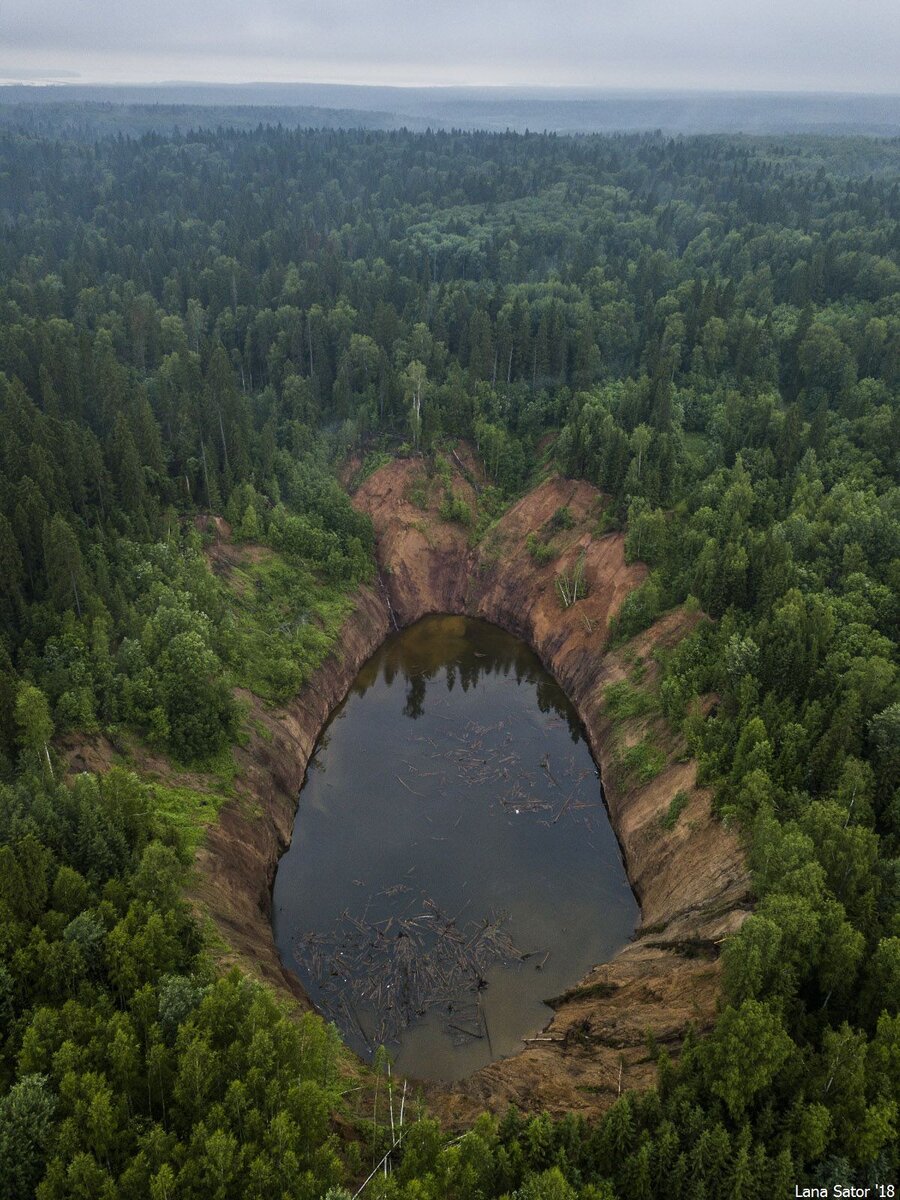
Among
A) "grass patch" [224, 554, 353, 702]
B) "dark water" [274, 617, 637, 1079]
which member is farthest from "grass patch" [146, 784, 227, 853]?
"grass patch" [224, 554, 353, 702]

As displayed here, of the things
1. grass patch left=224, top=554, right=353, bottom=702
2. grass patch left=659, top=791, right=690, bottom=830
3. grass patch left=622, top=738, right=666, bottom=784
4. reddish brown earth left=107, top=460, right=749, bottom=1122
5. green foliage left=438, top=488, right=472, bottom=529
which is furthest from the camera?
green foliage left=438, top=488, right=472, bottom=529

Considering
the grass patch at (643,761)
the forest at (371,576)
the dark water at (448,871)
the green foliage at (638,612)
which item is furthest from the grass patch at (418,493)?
the grass patch at (643,761)

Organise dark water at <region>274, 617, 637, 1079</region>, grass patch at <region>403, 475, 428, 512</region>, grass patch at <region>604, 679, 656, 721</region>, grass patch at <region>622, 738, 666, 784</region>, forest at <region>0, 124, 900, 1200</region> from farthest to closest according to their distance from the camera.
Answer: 1. grass patch at <region>403, 475, 428, 512</region>
2. grass patch at <region>604, 679, 656, 721</region>
3. grass patch at <region>622, 738, 666, 784</region>
4. dark water at <region>274, 617, 637, 1079</region>
5. forest at <region>0, 124, 900, 1200</region>

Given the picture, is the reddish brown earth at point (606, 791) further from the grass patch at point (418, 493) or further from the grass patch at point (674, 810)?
the grass patch at point (674, 810)

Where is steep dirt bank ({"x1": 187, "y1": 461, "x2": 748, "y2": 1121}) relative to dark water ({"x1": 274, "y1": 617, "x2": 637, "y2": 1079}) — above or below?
above

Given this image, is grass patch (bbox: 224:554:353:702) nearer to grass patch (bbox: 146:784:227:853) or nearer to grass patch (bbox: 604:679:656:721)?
grass patch (bbox: 146:784:227:853)

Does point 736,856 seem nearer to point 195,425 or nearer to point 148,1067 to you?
point 148,1067
